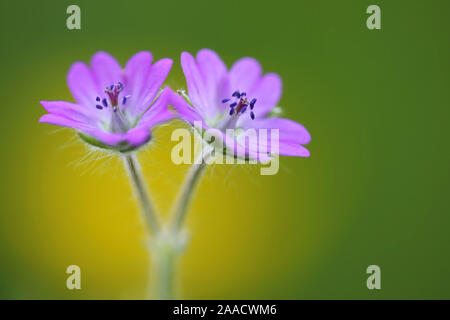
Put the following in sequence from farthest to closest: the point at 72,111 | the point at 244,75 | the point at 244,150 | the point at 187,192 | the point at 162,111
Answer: the point at 244,75 → the point at 187,192 → the point at 72,111 → the point at 244,150 → the point at 162,111

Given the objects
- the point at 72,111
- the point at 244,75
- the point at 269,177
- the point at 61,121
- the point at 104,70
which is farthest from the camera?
the point at 269,177

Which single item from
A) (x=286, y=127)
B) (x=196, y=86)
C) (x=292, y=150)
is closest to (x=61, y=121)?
(x=196, y=86)

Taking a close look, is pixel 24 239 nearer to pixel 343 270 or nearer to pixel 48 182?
pixel 48 182

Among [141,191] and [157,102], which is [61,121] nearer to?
[157,102]

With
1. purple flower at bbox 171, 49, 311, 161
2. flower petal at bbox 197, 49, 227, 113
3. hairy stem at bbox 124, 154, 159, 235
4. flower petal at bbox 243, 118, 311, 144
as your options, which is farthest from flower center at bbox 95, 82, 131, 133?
flower petal at bbox 243, 118, 311, 144

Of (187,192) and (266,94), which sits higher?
(266,94)

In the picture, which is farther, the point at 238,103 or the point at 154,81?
the point at 238,103

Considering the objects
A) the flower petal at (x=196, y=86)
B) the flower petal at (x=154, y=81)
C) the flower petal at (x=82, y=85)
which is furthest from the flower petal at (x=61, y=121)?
the flower petal at (x=196, y=86)
